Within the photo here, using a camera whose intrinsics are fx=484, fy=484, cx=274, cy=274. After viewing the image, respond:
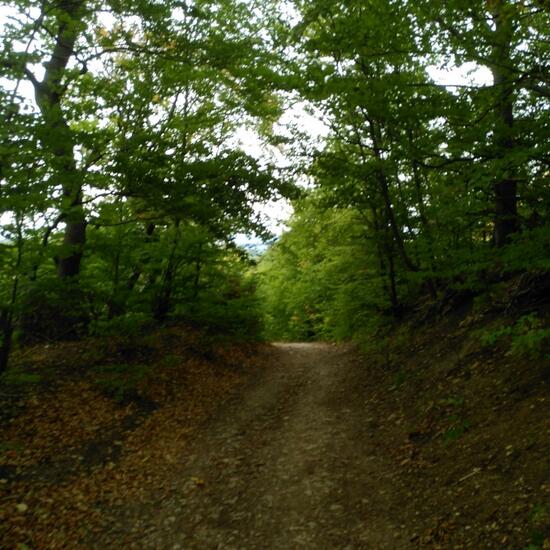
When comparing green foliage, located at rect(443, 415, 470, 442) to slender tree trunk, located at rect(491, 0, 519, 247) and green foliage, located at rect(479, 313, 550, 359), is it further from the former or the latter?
slender tree trunk, located at rect(491, 0, 519, 247)

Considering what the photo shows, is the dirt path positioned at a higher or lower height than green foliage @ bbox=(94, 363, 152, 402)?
lower

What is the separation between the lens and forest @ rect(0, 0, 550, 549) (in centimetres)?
670

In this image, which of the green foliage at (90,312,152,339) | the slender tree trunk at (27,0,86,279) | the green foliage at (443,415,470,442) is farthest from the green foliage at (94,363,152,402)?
the green foliage at (443,415,470,442)

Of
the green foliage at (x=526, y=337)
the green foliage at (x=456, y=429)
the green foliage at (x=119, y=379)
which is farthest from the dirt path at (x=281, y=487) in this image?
the green foliage at (x=526, y=337)

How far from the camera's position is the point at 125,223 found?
10500 millimetres

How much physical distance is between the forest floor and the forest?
0.16 m

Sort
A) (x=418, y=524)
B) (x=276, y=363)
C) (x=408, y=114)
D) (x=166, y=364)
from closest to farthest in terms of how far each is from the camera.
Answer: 1. (x=418, y=524)
2. (x=408, y=114)
3. (x=166, y=364)
4. (x=276, y=363)

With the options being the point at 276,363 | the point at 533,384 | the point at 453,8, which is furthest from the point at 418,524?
the point at 276,363

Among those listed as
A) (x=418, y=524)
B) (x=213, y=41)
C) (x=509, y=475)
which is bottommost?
(x=418, y=524)

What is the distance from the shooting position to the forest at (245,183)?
22.0 ft

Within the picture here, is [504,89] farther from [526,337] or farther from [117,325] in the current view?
[117,325]

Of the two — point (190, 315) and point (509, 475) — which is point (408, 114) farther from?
point (190, 315)

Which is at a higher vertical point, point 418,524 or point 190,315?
point 190,315

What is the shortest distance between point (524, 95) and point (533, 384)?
478cm
